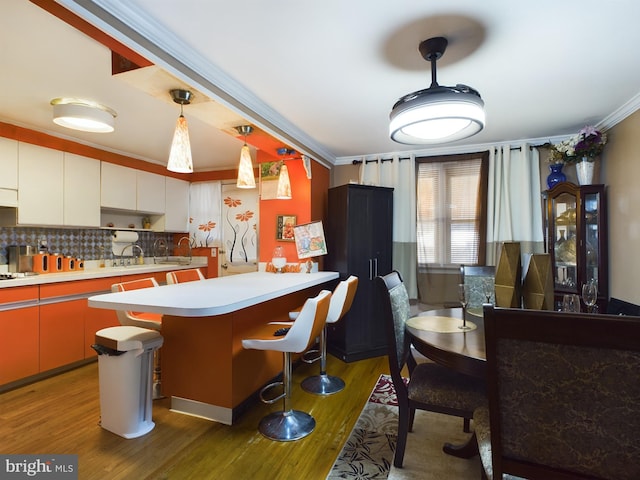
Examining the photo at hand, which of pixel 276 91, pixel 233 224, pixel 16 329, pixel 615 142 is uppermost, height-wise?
pixel 276 91

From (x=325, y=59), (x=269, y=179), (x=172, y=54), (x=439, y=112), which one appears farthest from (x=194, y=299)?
(x=269, y=179)

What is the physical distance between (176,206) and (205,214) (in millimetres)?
416

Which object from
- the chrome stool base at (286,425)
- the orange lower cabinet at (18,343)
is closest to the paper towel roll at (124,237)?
the orange lower cabinet at (18,343)

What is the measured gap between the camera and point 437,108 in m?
1.72

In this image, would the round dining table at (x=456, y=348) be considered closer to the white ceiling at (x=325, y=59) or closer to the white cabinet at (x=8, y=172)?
the white ceiling at (x=325, y=59)

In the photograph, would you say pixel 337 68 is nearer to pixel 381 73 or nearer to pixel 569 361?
pixel 381 73

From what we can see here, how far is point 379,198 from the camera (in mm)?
3697

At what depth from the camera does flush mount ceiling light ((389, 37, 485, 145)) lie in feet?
5.58

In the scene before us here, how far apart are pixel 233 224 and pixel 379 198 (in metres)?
2.27

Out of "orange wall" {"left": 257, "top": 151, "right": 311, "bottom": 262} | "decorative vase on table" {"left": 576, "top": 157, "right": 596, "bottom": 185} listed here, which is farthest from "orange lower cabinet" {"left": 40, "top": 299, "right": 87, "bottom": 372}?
"decorative vase on table" {"left": 576, "top": 157, "right": 596, "bottom": 185}

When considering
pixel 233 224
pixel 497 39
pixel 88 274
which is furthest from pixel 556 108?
pixel 88 274

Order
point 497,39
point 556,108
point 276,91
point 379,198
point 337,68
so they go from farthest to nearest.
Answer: point 379,198
point 556,108
point 276,91
point 337,68
point 497,39

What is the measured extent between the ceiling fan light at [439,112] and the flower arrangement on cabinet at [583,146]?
171cm

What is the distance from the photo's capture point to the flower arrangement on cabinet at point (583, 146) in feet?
9.49
